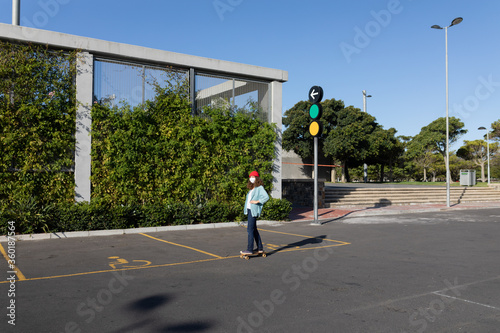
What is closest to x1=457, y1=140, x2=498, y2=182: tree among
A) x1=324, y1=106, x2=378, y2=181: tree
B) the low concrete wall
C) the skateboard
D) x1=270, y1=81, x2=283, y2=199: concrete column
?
x1=324, y1=106, x2=378, y2=181: tree

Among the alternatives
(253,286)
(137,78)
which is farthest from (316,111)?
(253,286)

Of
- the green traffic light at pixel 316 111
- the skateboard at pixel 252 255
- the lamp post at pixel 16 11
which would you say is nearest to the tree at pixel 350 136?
the green traffic light at pixel 316 111

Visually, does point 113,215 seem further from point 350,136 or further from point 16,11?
point 350,136

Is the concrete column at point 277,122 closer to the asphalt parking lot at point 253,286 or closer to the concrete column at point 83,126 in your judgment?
the asphalt parking lot at point 253,286

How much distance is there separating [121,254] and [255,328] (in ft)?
16.0

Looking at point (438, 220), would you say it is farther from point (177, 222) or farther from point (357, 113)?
point (357, 113)

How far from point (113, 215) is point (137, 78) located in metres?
4.66

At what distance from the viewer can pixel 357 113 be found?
42906 millimetres

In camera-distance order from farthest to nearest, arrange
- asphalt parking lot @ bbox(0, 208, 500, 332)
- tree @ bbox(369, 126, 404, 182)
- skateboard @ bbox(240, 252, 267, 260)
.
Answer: tree @ bbox(369, 126, 404, 182)
skateboard @ bbox(240, 252, 267, 260)
asphalt parking lot @ bbox(0, 208, 500, 332)

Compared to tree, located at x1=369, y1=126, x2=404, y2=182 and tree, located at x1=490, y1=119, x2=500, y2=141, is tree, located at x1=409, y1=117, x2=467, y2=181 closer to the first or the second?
tree, located at x1=490, y1=119, x2=500, y2=141

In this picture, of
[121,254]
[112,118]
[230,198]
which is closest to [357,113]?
[230,198]

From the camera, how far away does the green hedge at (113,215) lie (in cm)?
1011

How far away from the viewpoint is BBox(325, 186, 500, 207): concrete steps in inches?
869

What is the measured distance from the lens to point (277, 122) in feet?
50.4
